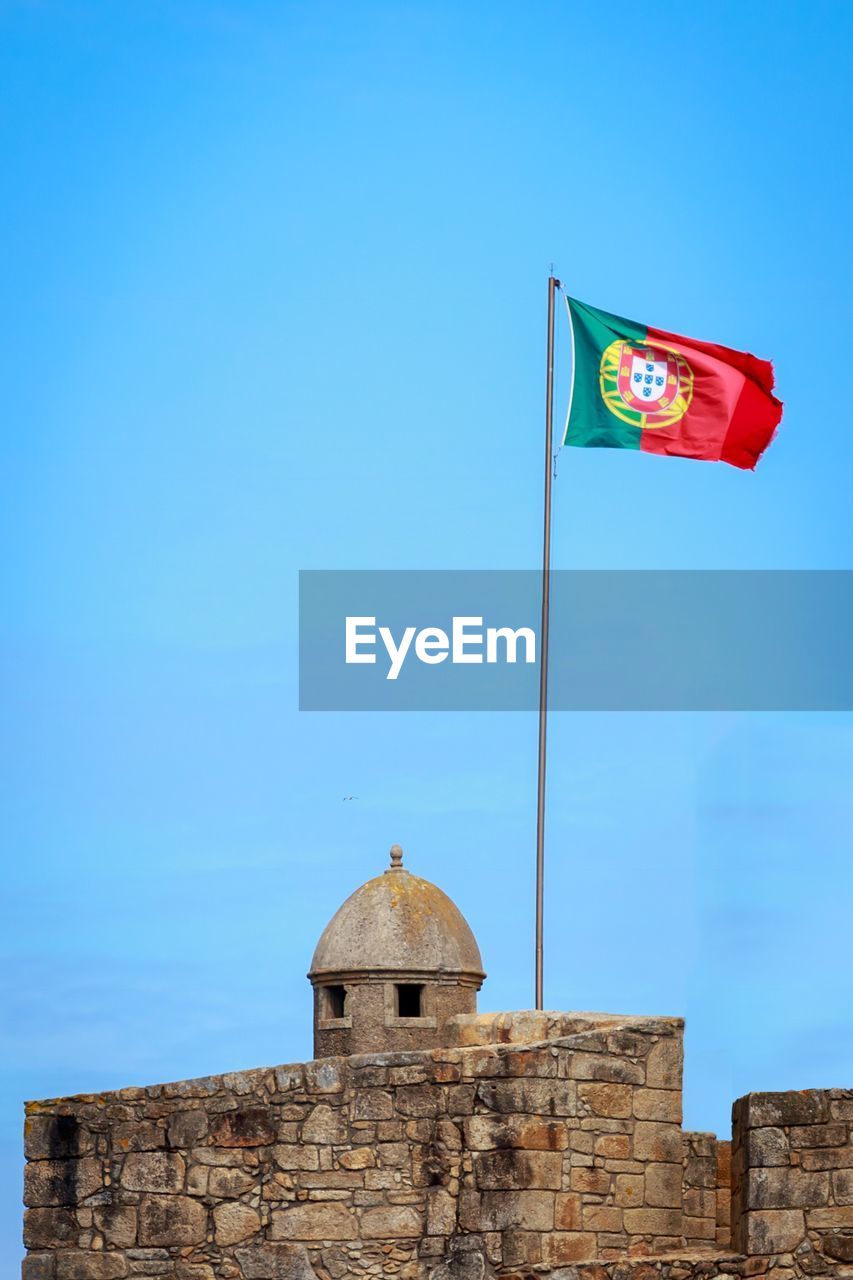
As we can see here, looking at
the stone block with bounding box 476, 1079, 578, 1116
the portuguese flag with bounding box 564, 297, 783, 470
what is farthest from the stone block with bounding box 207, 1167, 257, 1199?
the portuguese flag with bounding box 564, 297, 783, 470

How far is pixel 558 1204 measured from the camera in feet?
61.3

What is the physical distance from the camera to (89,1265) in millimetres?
20109

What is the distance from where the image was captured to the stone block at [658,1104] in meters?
19.2

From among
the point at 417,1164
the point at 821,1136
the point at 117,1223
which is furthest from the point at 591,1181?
the point at 117,1223

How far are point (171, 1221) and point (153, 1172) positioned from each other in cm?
44

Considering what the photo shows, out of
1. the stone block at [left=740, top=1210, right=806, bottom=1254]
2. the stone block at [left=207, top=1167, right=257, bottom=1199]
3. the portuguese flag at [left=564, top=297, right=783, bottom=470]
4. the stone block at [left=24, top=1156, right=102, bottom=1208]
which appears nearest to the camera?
the stone block at [left=740, top=1210, right=806, bottom=1254]

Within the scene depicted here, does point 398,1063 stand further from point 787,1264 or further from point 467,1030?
point 787,1264

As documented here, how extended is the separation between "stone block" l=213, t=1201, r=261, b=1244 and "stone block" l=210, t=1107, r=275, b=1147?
19.7 inches

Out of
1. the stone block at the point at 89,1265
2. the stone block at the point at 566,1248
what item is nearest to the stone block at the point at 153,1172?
the stone block at the point at 89,1265

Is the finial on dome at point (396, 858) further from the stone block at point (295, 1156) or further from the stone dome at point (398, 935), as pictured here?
the stone block at point (295, 1156)

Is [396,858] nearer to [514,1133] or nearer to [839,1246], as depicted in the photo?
[514,1133]

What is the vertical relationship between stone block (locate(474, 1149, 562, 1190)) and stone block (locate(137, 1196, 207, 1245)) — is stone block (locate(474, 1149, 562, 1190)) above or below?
above

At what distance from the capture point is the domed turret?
2317 centimetres

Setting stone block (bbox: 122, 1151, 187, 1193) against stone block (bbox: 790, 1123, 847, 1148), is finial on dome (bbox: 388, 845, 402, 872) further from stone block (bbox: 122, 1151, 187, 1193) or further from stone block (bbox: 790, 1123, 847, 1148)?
stone block (bbox: 790, 1123, 847, 1148)
